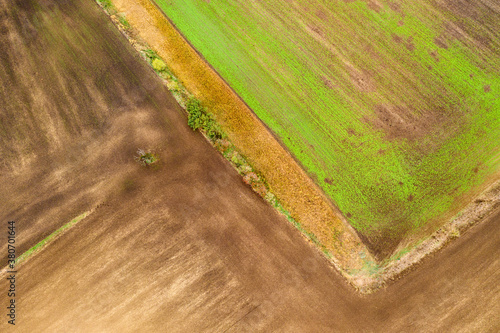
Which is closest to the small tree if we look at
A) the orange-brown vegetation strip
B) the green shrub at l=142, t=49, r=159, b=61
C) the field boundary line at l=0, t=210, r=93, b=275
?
the field boundary line at l=0, t=210, r=93, b=275


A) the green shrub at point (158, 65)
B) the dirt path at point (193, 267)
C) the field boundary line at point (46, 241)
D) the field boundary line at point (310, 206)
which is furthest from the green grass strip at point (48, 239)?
the green shrub at point (158, 65)

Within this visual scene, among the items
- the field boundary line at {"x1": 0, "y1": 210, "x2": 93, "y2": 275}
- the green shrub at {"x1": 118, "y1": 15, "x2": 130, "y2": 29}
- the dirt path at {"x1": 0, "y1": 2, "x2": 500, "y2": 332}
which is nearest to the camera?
the dirt path at {"x1": 0, "y1": 2, "x2": 500, "y2": 332}

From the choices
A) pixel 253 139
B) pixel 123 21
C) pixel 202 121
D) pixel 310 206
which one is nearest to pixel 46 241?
pixel 202 121

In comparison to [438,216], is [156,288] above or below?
below

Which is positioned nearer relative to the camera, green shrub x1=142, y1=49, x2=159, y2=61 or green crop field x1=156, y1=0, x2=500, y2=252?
green crop field x1=156, y1=0, x2=500, y2=252

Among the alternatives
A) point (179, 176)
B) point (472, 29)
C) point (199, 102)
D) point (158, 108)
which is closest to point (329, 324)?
point (179, 176)

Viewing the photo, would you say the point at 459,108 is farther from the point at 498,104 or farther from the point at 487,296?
the point at 487,296

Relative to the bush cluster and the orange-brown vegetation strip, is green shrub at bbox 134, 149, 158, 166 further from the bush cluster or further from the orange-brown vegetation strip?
the orange-brown vegetation strip
